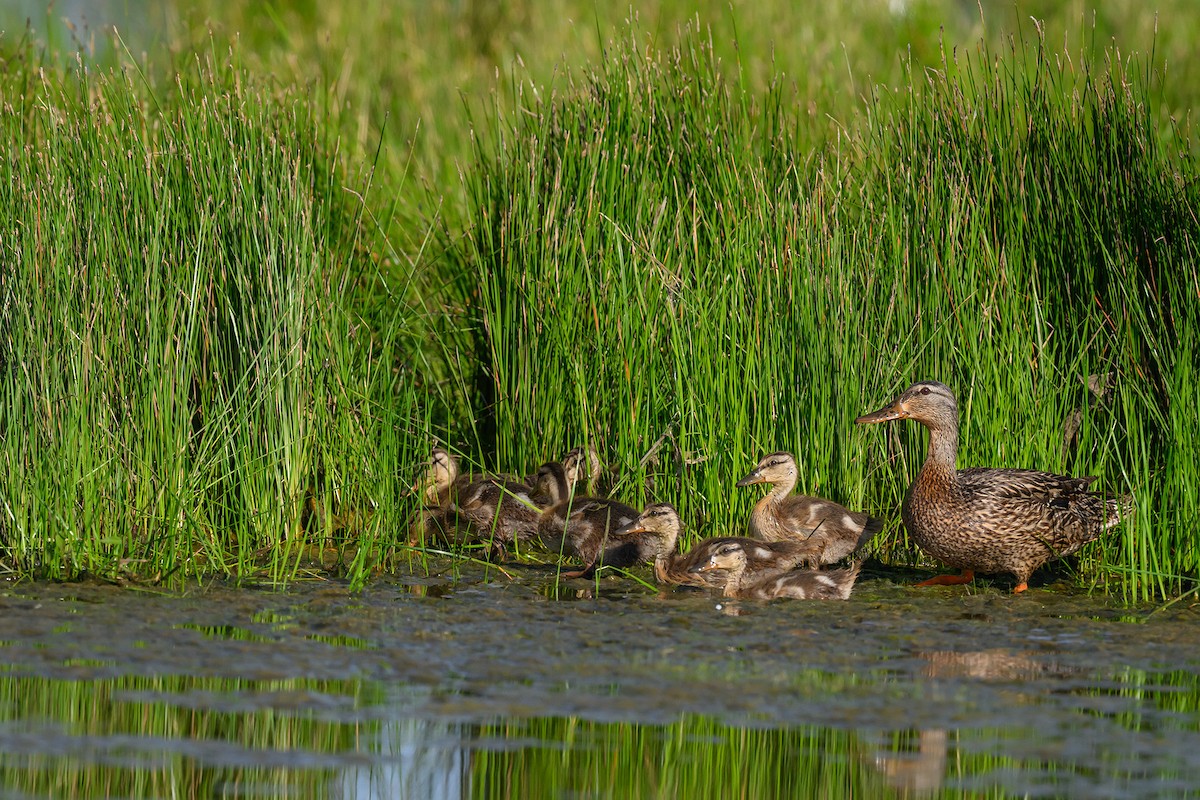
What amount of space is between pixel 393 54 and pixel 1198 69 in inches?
343

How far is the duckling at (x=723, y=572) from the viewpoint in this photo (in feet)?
24.0

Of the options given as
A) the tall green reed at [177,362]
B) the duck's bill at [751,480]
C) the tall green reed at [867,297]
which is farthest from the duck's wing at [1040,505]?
the tall green reed at [177,362]

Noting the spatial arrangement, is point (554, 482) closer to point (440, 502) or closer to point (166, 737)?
point (440, 502)

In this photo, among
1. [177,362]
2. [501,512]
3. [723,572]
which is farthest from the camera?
[501,512]

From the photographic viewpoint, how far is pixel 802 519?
7.77 meters

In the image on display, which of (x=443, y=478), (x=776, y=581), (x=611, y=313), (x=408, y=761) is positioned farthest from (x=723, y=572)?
(x=408, y=761)

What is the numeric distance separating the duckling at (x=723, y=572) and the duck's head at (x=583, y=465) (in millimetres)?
865

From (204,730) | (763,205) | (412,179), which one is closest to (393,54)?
(412,179)

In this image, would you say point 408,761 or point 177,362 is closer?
point 408,761

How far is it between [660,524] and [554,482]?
74cm

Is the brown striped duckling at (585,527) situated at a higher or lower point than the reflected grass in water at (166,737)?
higher

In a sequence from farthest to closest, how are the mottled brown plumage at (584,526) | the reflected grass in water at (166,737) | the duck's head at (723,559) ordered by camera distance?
the mottled brown plumage at (584,526)
the duck's head at (723,559)
the reflected grass in water at (166,737)

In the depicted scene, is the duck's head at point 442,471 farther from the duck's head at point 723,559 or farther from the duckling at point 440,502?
the duck's head at point 723,559

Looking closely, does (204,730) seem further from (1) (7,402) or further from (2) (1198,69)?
(2) (1198,69)
